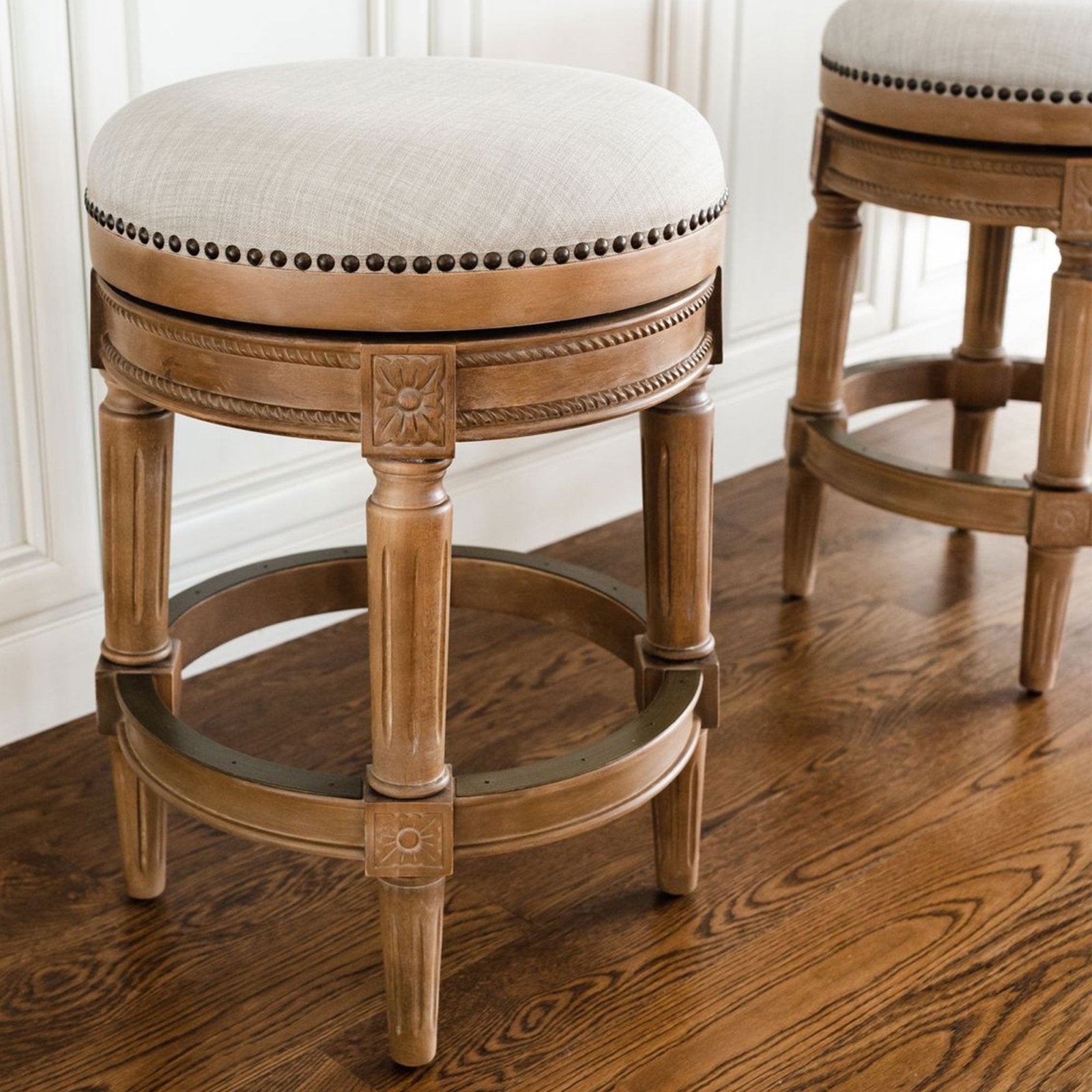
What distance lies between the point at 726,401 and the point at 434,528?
1070 mm

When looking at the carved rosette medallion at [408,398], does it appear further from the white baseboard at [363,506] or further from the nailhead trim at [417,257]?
the white baseboard at [363,506]

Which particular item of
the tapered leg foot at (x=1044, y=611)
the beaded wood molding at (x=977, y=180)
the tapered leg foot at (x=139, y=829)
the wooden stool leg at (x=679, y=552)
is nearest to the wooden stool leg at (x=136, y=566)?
the tapered leg foot at (x=139, y=829)

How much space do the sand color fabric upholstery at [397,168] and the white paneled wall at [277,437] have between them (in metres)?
0.31

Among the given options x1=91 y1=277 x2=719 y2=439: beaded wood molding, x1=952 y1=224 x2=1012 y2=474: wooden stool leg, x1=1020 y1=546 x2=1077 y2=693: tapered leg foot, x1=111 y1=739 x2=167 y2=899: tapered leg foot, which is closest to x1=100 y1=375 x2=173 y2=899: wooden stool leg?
x1=111 y1=739 x2=167 y2=899: tapered leg foot

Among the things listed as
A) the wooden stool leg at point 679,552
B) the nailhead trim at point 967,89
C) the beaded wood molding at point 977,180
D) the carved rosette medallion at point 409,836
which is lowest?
the carved rosette medallion at point 409,836

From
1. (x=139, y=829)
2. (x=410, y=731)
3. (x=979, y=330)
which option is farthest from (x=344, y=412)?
(x=979, y=330)

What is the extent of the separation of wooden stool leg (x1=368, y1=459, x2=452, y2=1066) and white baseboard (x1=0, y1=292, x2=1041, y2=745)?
0.51m

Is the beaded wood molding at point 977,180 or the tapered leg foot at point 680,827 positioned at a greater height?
the beaded wood molding at point 977,180

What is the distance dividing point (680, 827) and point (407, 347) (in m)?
0.47

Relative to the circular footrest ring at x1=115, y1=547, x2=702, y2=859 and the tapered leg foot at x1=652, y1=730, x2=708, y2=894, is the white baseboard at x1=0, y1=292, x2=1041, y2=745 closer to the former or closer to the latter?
the circular footrest ring at x1=115, y1=547, x2=702, y2=859

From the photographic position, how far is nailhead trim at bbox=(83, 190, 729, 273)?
837mm

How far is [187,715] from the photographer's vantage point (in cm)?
142

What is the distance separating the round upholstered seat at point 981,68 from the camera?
1.28 meters

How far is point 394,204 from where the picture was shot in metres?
0.83
